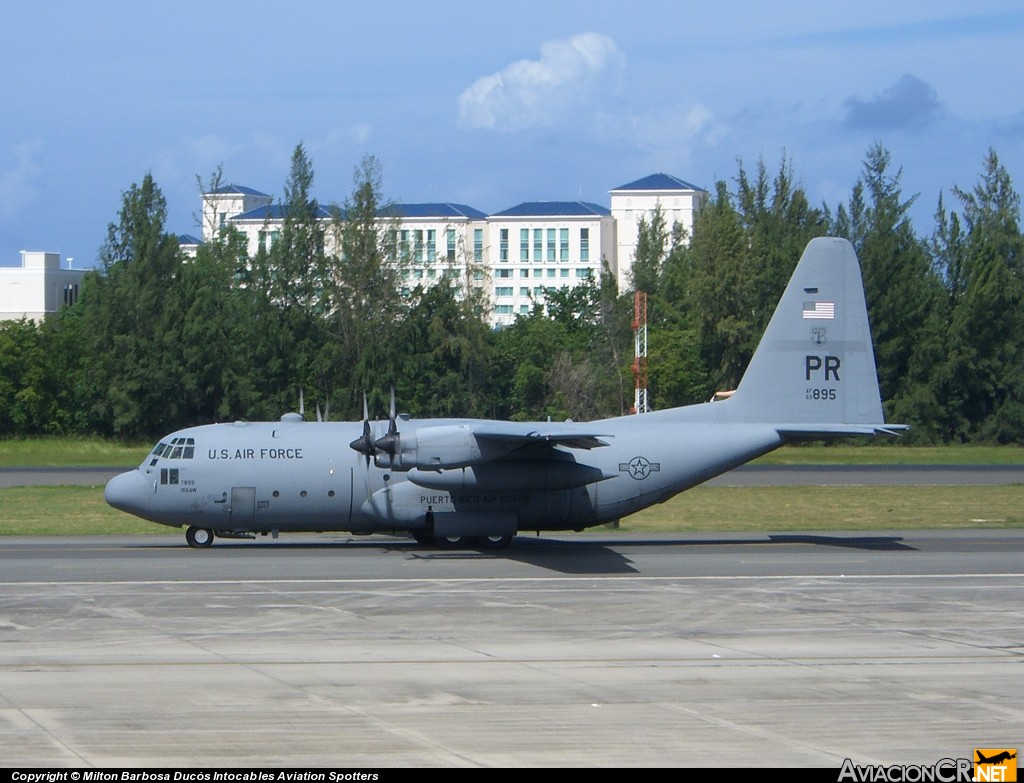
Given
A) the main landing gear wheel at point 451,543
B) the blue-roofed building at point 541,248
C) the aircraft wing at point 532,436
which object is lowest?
the main landing gear wheel at point 451,543

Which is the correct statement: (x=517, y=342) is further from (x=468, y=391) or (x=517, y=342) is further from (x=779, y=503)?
(x=779, y=503)

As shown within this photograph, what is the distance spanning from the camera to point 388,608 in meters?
20.3

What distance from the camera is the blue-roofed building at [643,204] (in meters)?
152

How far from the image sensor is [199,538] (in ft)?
95.9

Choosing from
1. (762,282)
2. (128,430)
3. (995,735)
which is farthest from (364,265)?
(995,735)

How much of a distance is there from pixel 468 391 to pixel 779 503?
39.4 metres

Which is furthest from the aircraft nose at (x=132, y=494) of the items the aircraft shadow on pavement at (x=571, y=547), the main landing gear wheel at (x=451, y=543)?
the main landing gear wheel at (x=451, y=543)

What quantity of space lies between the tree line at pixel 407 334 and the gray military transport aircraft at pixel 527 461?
44979 millimetres

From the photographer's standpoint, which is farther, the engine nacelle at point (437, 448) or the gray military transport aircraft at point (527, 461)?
the gray military transport aircraft at point (527, 461)

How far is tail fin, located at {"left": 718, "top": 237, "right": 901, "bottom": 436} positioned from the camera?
2894 centimetres

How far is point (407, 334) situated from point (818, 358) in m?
50.5

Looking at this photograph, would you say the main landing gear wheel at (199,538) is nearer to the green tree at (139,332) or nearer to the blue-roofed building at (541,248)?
the green tree at (139,332)

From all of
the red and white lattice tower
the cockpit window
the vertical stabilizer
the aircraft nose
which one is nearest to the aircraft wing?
the vertical stabilizer

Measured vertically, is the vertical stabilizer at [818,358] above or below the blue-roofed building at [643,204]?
below
